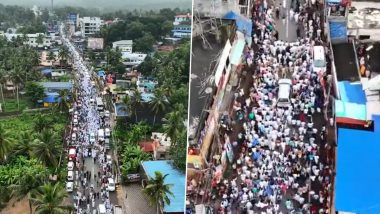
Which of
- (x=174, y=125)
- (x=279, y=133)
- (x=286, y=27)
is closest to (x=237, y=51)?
(x=286, y=27)

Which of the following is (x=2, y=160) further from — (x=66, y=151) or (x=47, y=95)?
(x=47, y=95)

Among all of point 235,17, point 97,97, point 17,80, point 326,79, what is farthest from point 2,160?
point 326,79

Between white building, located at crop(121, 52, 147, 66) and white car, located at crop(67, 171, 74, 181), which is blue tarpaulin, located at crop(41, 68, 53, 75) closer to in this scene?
white building, located at crop(121, 52, 147, 66)

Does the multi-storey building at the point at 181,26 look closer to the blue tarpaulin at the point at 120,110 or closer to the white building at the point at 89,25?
the white building at the point at 89,25

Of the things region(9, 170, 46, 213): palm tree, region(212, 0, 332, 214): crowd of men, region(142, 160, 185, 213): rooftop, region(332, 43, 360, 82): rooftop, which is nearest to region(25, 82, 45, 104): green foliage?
region(142, 160, 185, 213): rooftop

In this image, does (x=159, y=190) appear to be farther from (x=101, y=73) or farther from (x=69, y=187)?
(x=101, y=73)

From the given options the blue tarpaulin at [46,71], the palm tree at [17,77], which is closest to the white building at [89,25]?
the blue tarpaulin at [46,71]
